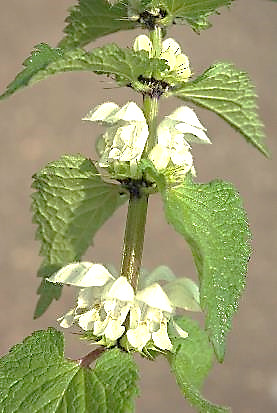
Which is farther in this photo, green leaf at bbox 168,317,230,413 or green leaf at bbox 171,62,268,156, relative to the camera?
green leaf at bbox 168,317,230,413

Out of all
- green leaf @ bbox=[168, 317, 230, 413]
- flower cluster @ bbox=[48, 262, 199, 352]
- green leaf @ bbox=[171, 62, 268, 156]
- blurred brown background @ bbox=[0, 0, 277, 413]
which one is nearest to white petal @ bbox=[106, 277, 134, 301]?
flower cluster @ bbox=[48, 262, 199, 352]

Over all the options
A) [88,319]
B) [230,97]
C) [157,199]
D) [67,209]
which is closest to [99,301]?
[88,319]

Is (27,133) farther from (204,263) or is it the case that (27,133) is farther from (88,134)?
(204,263)

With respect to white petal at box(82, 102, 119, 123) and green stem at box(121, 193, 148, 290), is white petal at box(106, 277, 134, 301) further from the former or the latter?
white petal at box(82, 102, 119, 123)

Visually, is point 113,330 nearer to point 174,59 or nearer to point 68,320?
point 68,320

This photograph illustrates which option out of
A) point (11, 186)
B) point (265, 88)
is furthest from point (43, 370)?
point (265, 88)
